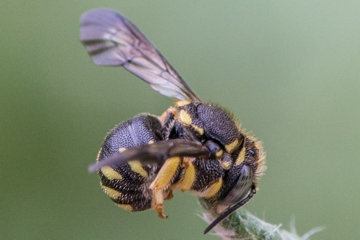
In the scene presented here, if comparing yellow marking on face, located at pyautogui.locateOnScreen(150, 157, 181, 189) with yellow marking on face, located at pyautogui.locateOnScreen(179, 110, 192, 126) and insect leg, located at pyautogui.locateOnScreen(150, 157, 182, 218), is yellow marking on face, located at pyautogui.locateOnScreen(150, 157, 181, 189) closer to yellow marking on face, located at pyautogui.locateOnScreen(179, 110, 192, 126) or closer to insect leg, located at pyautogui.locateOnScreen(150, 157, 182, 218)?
insect leg, located at pyautogui.locateOnScreen(150, 157, 182, 218)

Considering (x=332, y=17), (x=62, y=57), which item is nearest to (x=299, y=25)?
(x=332, y=17)

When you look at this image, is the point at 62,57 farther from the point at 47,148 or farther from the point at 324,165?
the point at 324,165

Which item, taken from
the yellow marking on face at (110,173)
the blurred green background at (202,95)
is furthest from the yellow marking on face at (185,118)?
the blurred green background at (202,95)

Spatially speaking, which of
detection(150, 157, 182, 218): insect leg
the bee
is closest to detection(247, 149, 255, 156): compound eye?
the bee

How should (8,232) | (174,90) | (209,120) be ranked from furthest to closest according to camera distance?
(8,232), (174,90), (209,120)

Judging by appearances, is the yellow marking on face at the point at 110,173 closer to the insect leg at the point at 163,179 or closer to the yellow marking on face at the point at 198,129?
the insect leg at the point at 163,179

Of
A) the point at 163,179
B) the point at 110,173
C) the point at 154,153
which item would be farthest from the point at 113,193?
the point at 154,153

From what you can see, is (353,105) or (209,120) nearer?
(209,120)

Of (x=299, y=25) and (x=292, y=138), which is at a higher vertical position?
(x=299, y=25)
